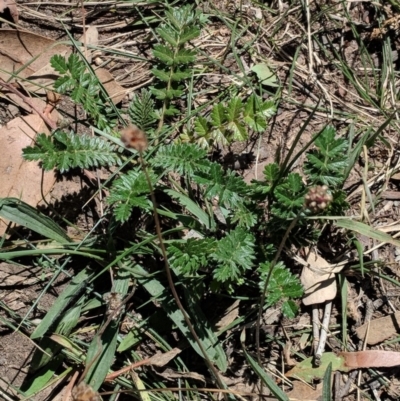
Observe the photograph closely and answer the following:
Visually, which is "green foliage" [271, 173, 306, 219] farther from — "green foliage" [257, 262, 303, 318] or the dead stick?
the dead stick

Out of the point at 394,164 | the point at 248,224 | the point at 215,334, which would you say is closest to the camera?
the point at 248,224

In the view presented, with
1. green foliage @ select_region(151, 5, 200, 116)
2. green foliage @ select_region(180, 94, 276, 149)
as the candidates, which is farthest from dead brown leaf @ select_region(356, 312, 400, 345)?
green foliage @ select_region(151, 5, 200, 116)

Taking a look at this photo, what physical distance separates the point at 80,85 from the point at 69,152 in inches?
13.6

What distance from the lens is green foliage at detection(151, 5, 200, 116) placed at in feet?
9.78

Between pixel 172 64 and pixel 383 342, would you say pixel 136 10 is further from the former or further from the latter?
pixel 383 342

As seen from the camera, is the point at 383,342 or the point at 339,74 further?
the point at 339,74

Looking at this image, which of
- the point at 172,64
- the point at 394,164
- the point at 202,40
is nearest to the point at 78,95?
the point at 172,64

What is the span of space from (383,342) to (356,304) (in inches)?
8.7

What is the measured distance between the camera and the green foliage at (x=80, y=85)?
2900 millimetres

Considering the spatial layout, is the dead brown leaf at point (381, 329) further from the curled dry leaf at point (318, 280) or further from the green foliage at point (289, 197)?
the green foliage at point (289, 197)

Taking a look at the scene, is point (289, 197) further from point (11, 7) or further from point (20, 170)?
point (11, 7)

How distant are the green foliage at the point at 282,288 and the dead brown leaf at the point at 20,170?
3.77 feet

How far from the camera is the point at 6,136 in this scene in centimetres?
311

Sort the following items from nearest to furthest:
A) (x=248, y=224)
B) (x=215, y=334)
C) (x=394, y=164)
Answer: (x=248, y=224) → (x=215, y=334) → (x=394, y=164)
